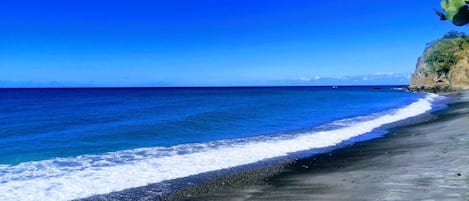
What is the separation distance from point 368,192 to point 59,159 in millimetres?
13190

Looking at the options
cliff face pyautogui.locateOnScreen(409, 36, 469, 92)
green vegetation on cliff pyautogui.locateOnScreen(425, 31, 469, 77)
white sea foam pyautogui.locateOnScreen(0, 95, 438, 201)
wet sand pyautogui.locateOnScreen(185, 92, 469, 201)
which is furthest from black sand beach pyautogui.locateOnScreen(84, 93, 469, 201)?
green vegetation on cliff pyautogui.locateOnScreen(425, 31, 469, 77)

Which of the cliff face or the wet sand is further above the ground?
the cliff face

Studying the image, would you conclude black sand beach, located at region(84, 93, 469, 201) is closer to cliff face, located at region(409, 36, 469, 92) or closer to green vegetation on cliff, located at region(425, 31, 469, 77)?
cliff face, located at region(409, 36, 469, 92)

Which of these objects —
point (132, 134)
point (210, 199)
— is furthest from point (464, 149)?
point (132, 134)

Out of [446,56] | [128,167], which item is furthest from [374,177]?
[446,56]

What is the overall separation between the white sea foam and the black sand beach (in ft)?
3.65

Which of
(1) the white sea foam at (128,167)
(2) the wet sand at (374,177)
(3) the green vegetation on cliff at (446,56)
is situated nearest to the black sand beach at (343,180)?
(2) the wet sand at (374,177)

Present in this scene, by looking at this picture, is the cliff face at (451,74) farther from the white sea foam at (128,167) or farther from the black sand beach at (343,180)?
the black sand beach at (343,180)

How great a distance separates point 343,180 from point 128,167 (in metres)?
7.91

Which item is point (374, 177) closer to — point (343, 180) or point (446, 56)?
point (343, 180)

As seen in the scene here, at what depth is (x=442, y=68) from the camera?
123562mm

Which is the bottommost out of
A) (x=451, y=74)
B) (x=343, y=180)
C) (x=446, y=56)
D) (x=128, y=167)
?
(x=128, y=167)

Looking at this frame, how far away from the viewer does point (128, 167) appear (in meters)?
15.6

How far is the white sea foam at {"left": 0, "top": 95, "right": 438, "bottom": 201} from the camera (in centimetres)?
1232
